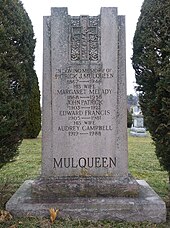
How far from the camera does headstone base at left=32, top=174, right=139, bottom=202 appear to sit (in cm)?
466

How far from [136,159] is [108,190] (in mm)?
5331

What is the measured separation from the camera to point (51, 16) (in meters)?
4.89

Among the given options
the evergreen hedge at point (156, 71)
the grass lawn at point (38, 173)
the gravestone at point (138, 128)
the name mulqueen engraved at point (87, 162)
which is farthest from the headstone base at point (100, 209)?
the gravestone at point (138, 128)

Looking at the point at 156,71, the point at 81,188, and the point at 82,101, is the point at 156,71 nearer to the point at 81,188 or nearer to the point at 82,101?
the point at 82,101

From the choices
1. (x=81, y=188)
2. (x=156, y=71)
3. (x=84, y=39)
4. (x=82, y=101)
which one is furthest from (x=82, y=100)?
(x=81, y=188)

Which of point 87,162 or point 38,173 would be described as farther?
point 38,173

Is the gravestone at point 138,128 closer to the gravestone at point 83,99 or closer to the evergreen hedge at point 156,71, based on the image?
the evergreen hedge at point 156,71

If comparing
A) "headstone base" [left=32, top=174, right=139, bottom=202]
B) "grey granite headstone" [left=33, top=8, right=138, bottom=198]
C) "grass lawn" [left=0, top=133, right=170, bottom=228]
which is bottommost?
"grass lawn" [left=0, top=133, right=170, bottom=228]

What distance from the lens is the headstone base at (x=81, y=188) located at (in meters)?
4.66

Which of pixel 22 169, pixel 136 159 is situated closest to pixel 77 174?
pixel 22 169

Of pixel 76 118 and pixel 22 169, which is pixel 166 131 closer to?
pixel 76 118

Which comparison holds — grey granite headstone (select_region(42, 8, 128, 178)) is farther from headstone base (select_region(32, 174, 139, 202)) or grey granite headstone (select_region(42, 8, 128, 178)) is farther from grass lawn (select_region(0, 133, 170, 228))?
grass lawn (select_region(0, 133, 170, 228))

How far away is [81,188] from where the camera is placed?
184 inches


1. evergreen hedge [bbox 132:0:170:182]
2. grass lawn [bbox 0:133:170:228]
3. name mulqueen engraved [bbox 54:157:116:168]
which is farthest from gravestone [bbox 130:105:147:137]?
name mulqueen engraved [bbox 54:157:116:168]
